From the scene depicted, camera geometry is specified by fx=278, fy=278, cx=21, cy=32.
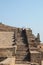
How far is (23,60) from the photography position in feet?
61.3

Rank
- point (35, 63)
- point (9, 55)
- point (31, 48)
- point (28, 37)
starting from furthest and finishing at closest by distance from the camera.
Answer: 1. point (28, 37)
2. point (31, 48)
3. point (9, 55)
4. point (35, 63)

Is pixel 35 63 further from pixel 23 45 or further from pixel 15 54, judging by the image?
pixel 23 45

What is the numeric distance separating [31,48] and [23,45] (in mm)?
1130

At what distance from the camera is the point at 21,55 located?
1939 cm

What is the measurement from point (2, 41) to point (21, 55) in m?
5.05

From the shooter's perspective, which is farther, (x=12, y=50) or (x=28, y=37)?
(x=28, y=37)

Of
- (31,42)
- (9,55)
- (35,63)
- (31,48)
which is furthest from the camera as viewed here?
(31,42)

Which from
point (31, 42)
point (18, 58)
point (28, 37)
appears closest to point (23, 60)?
point (18, 58)

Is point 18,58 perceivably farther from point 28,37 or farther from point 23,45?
point 28,37

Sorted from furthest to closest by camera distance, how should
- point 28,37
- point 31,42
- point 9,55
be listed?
1. point 28,37
2. point 31,42
3. point 9,55

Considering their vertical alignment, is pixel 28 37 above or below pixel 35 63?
above

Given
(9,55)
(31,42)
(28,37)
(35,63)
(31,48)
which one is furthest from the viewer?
(28,37)

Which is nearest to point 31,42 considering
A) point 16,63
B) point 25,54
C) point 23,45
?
point 23,45

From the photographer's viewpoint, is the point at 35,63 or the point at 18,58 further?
the point at 18,58
